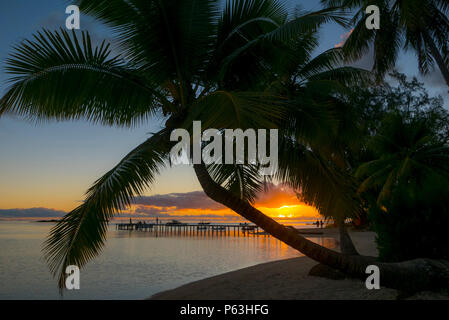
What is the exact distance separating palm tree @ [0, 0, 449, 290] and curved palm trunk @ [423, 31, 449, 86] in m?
11.9

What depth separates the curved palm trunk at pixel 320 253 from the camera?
5.36m

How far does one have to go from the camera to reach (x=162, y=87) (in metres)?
6.37

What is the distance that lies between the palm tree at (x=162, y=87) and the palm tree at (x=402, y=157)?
179 inches

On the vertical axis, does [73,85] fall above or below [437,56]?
below

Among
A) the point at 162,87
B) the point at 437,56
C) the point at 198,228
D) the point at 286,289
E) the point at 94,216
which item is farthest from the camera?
the point at 198,228

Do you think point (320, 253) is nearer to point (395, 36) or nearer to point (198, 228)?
point (395, 36)

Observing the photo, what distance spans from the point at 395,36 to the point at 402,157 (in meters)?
9.25

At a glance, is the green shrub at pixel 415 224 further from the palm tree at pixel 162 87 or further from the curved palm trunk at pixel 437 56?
the curved palm trunk at pixel 437 56

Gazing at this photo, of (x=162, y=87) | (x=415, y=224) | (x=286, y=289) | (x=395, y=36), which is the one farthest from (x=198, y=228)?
(x=162, y=87)

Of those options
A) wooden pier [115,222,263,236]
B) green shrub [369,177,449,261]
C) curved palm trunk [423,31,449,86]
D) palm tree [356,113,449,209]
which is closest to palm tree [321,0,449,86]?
curved palm trunk [423,31,449,86]

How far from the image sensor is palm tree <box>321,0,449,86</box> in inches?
627

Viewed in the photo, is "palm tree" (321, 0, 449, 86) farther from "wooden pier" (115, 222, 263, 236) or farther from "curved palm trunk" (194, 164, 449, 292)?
"wooden pier" (115, 222, 263, 236)

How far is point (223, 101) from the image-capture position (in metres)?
4.21

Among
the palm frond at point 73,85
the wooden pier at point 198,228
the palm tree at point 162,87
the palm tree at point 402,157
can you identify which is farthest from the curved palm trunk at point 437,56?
the wooden pier at point 198,228
